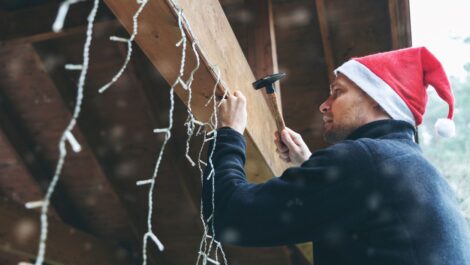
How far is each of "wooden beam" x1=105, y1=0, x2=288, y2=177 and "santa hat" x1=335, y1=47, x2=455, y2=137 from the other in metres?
0.31

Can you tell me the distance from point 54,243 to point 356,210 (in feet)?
8.89

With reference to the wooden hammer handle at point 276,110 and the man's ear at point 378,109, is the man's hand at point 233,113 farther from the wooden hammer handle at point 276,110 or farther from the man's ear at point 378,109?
the man's ear at point 378,109

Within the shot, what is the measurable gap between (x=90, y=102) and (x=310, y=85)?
4.43 feet

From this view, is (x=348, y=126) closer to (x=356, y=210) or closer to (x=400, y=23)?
(x=356, y=210)

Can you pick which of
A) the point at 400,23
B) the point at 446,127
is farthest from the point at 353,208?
the point at 400,23

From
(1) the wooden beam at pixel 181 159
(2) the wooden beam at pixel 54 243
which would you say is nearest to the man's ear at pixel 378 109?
(1) the wooden beam at pixel 181 159

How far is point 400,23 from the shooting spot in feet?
7.68

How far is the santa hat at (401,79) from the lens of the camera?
1277 mm

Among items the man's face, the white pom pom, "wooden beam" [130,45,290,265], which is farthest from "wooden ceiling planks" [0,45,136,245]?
the white pom pom

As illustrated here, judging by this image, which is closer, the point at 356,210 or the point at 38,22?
the point at 356,210

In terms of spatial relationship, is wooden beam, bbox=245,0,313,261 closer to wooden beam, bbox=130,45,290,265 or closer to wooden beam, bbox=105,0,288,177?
wooden beam, bbox=105,0,288,177

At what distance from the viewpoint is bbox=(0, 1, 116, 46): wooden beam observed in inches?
99.4

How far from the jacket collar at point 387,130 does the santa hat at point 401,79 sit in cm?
5

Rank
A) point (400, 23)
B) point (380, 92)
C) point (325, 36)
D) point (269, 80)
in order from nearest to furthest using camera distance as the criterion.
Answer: point (380, 92), point (269, 80), point (400, 23), point (325, 36)
